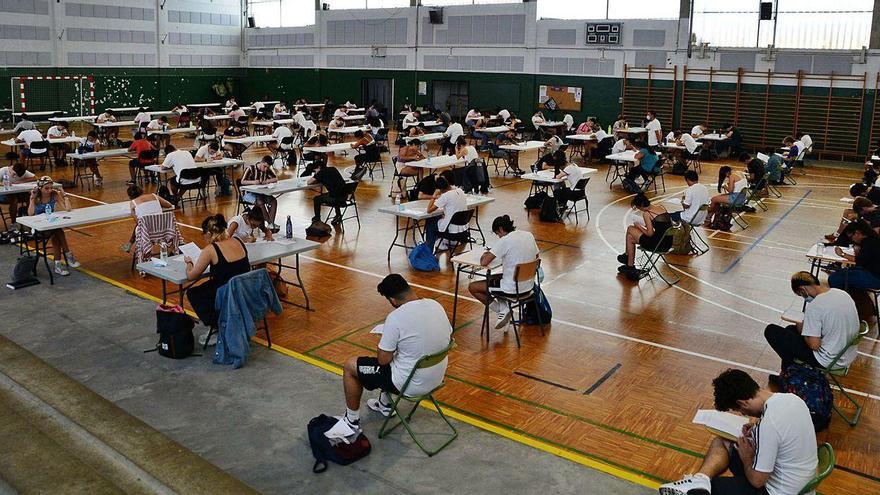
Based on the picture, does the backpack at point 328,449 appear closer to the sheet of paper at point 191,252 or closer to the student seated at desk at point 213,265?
the student seated at desk at point 213,265

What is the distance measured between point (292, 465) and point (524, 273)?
138 inches

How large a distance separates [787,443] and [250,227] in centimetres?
689

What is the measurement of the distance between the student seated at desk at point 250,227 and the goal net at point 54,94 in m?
24.9

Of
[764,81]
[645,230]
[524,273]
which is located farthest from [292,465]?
[764,81]

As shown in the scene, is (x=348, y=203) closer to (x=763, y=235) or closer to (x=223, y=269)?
→ (x=223, y=269)

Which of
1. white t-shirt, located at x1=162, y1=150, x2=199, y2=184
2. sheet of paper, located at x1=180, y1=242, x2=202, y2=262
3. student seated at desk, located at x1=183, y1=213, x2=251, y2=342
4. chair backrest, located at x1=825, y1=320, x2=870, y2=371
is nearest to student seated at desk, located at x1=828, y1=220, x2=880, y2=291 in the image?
chair backrest, located at x1=825, y1=320, x2=870, y2=371

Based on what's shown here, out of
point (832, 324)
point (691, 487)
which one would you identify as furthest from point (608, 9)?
point (691, 487)

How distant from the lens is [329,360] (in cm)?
783

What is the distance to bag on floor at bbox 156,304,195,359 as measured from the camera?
770 centimetres

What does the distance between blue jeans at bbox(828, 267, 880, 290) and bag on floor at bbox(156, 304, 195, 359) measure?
723 cm

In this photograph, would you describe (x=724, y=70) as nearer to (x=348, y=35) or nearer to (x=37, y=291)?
(x=348, y=35)

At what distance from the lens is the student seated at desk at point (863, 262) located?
859cm

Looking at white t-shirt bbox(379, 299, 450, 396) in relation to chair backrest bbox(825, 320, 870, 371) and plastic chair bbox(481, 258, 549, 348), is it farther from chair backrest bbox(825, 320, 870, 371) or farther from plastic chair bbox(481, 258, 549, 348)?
chair backrest bbox(825, 320, 870, 371)

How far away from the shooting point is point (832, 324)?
653 centimetres
